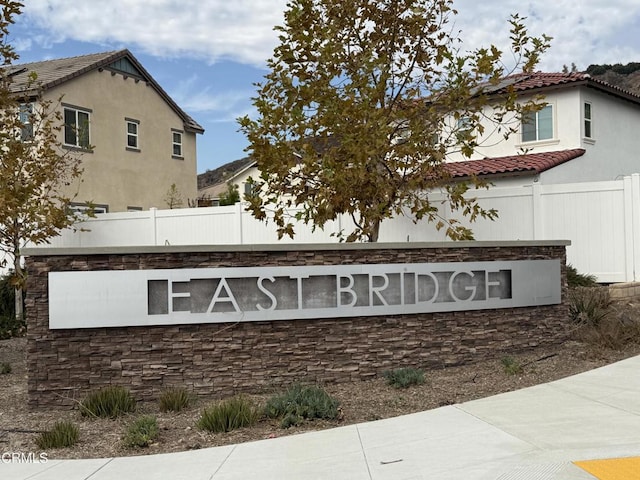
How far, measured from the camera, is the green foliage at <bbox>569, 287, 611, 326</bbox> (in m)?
11.8

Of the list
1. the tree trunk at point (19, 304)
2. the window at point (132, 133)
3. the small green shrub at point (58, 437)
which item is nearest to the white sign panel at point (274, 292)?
the small green shrub at point (58, 437)

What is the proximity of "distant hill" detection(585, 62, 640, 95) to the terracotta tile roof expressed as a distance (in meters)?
61.5

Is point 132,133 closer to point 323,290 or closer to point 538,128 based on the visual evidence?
point 538,128

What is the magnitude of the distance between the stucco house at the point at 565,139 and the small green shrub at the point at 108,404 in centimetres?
1518

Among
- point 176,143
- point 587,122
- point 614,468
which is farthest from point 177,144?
point 614,468

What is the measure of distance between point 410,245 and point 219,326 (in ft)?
9.51

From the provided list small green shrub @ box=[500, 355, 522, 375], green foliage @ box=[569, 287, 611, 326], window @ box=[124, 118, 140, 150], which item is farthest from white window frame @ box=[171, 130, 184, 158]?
small green shrub @ box=[500, 355, 522, 375]

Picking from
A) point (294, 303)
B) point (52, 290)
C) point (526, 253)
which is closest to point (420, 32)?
point (526, 253)

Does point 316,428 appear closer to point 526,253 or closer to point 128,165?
point 526,253

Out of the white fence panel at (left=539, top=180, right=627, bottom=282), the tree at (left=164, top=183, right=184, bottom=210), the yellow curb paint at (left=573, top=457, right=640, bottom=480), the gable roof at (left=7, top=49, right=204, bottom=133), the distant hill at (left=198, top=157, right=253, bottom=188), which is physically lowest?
the yellow curb paint at (left=573, top=457, right=640, bottom=480)

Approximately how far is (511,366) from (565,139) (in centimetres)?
1560

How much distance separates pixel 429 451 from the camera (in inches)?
244

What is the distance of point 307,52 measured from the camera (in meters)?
12.8

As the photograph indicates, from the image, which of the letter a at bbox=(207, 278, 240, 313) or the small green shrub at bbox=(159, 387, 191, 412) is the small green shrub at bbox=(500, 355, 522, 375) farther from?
the small green shrub at bbox=(159, 387, 191, 412)
